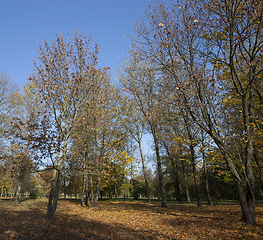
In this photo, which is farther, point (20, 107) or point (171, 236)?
point (20, 107)

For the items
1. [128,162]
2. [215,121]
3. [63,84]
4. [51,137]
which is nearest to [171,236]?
[215,121]

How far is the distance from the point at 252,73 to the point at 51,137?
10.2 meters

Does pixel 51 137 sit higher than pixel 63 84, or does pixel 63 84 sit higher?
pixel 63 84

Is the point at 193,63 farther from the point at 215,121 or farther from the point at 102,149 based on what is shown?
the point at 102,149

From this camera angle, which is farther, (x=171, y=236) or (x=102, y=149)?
(x=102, y=149)

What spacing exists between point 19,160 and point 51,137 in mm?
1940

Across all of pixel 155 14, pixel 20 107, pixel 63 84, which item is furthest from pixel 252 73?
pixel 20 107

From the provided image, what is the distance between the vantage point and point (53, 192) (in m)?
10.1

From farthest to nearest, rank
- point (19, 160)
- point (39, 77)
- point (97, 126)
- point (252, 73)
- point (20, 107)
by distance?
point (20, 107) → point (97, 126) → point (39, 77) → point (19, 160) → point (252, 73)

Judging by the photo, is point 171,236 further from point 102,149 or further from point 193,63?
point 102,149

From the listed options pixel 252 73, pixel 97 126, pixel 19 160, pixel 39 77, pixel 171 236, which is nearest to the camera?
pixel 171 236

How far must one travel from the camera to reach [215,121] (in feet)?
28.8

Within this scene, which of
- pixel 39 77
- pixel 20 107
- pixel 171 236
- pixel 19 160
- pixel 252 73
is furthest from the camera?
pixel 20 107

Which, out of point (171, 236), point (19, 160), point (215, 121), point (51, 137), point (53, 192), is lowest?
point (171, 236)
